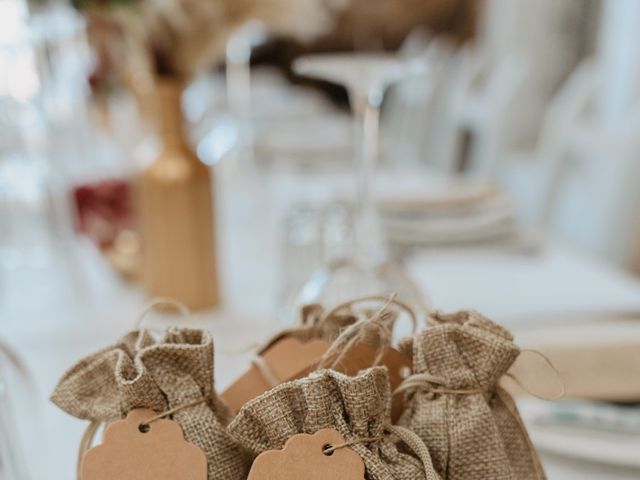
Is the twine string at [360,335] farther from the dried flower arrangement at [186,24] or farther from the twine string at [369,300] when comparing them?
the dried flower arrangement at [186,24]

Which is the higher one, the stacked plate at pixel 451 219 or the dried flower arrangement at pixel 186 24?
the dried flower arrangement at pixel 186 24

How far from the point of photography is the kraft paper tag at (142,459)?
283 millimetres

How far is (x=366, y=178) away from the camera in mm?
616

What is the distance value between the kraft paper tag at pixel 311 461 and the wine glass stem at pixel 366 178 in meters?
0.35

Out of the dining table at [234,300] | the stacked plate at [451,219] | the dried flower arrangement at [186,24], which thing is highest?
the dried flower arrangement at [186,24]

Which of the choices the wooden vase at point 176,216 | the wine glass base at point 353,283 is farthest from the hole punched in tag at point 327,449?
the wooden vase at point 176,216

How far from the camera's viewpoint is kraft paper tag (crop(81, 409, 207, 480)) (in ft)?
0.93

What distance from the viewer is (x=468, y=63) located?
2428 millimetres

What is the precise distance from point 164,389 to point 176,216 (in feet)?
1.50

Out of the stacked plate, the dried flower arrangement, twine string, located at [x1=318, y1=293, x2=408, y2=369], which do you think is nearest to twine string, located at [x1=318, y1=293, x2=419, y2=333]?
twine string, located at [x1=318, y1=293, x2=408, y2=369]

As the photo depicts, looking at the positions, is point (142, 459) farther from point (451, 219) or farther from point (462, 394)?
point (451, 219)

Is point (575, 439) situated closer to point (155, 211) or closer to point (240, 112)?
point (155, 211)

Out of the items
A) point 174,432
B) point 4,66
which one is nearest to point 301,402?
point 174,432

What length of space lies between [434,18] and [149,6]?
432cm
